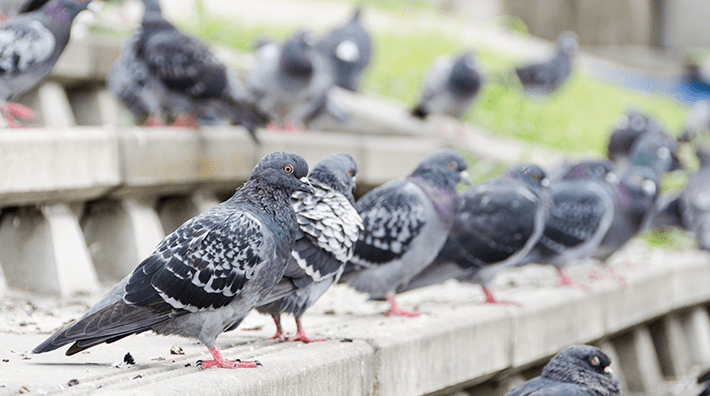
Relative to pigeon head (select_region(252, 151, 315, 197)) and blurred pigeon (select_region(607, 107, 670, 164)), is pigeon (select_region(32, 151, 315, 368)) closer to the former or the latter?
pigeon head (select_region(252, 151, 315, 197))

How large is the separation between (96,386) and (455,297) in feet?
10.4

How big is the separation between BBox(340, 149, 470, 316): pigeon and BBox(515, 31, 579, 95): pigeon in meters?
7.80

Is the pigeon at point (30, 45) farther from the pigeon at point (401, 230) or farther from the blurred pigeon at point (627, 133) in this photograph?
the blurred pigeon at point (627, 133)

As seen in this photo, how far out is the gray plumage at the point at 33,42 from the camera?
15.5ft

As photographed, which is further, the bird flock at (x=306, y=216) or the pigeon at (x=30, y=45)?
the pigeon at (x=30, y=45)

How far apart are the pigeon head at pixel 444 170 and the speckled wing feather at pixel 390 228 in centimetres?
24

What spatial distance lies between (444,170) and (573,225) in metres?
1.49

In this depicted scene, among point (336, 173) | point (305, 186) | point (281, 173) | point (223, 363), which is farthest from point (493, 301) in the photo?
point (223, 363)

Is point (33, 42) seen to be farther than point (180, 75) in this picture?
No

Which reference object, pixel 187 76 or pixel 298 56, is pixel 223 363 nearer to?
pixel 187 76

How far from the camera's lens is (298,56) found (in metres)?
7.19

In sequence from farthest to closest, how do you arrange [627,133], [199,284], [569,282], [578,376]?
[627,133] → [569,282] → [578,376] → [199,284]

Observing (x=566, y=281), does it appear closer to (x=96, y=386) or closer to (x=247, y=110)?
(x=247, y=110)

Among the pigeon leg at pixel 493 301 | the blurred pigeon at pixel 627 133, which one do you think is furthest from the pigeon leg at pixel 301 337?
the blurred pigeon at pixel 627 133
